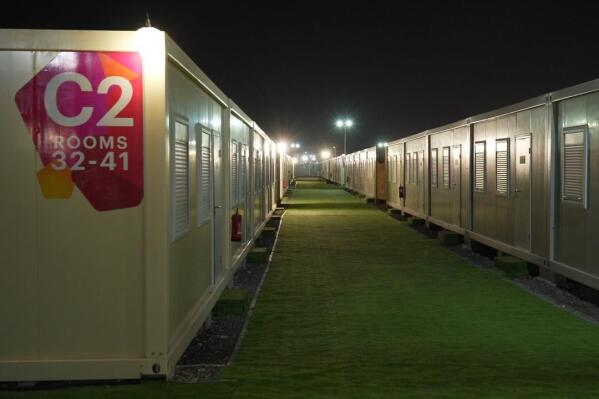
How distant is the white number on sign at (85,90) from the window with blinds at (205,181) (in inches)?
78.7

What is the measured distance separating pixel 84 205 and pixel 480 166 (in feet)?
34.6

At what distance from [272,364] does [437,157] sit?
540 inches

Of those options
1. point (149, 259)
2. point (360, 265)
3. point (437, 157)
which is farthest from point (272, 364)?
point (437, 157)

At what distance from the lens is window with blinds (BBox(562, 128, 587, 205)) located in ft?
30.5

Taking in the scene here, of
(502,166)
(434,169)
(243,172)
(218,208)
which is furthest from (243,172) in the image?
(434,169)

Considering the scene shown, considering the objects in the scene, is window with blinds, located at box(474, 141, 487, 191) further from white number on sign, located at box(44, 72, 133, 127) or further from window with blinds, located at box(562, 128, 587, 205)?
white number on sign, located at box(44, 72, 133, 127)

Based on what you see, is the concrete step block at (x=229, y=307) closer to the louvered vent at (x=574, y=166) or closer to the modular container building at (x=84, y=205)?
the modular container building at (x=84, y=205)

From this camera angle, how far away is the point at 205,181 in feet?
26.3

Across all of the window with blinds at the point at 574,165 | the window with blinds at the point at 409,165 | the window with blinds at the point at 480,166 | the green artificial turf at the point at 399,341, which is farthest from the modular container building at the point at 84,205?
the window with blinds at the point at 409,165

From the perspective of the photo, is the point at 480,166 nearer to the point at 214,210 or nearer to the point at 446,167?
the point at 446,167

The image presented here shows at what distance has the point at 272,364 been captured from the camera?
6543 mm

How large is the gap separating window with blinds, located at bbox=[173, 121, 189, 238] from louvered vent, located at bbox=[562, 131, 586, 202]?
5.47 m

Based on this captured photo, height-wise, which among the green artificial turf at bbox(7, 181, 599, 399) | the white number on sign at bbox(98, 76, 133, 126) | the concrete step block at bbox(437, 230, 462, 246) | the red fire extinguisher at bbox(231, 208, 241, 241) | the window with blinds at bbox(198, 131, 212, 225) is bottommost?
the green artificial turf at bbox(7, 181, 599, 399)

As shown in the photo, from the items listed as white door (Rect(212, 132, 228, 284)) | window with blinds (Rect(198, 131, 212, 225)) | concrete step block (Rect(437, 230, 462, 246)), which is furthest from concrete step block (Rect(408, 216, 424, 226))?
window with blinds (Rect(198, 131, 212, 225))
